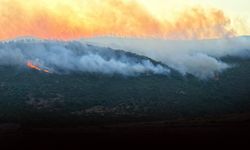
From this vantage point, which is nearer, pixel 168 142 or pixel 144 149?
pixel 144 149

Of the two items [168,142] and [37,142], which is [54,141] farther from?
[168,142]

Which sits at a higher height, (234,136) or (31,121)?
(31,121)

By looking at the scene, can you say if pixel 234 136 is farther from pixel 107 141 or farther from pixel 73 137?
pixel 73 137

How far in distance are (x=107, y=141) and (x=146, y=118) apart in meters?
79.1

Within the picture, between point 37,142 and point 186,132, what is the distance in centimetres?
5088

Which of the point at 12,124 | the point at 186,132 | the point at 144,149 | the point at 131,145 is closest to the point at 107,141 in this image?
the point at 131,145

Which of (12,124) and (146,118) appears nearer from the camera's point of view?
(12,124)

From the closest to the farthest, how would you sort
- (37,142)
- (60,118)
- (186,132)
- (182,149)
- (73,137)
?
1. (182,149)
2. (37,142)
3. (73,137)
4. (186,132)
5. (60,118)

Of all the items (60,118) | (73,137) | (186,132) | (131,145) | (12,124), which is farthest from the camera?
(60,118)

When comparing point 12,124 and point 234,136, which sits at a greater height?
point 12,124

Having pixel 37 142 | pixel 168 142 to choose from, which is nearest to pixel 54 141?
pixel 37 142

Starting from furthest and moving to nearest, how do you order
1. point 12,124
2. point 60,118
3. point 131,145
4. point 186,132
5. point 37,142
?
point 60,118, point 12,124, point 186,132, point 37,142, point 131,145

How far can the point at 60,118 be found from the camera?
194125mm

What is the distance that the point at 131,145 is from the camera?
110 metres
